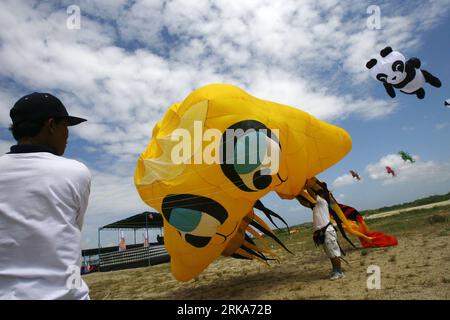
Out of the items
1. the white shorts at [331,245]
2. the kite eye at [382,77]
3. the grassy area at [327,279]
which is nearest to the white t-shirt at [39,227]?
the grassy area at [327,279]

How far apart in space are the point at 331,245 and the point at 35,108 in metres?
6.42

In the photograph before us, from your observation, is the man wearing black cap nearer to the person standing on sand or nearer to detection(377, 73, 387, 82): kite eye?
the person standing on sand

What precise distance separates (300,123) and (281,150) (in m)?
0.97

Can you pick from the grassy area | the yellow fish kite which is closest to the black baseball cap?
the yellow fish kite

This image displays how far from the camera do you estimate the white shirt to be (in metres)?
7.12

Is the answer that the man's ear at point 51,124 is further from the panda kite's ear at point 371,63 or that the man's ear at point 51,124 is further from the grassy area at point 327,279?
the panda kite's ear at point 371,63

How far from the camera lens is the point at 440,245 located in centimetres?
830

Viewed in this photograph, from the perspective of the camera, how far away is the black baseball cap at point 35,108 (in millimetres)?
1559

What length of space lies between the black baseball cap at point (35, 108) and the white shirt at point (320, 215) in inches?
253

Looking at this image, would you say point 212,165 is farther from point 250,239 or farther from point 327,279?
point 327,279

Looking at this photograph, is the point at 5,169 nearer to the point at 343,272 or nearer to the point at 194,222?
the point at 194,222

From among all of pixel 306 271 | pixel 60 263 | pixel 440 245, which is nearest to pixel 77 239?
pixel 60 263
